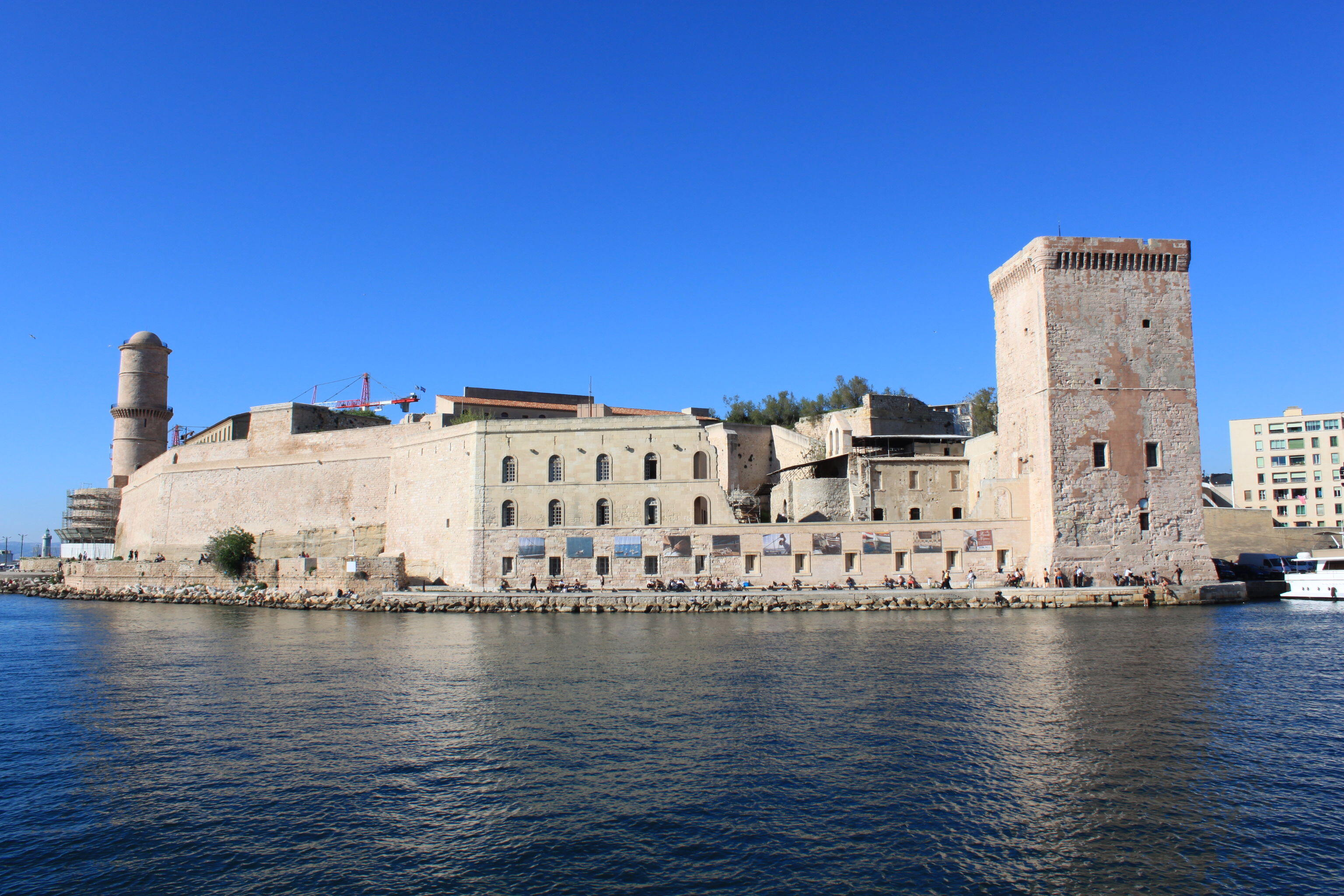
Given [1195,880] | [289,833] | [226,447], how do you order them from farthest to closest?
[226,447] < [289,833] < [1195,880]

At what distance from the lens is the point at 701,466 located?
34.8 meters

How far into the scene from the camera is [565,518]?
34.3m

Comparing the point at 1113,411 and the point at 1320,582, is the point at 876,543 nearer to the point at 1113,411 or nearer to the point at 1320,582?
the point at 1113,411

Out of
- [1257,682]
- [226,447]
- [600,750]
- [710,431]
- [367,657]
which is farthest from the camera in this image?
[226,447]

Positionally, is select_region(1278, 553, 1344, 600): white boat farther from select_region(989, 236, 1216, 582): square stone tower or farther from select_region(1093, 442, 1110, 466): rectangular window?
select_region(1093, 442, 1110, 466): rectangular window

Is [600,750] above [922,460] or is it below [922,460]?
below

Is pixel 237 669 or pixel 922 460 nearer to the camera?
pixel 237 669

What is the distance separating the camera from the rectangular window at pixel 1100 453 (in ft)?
99.9

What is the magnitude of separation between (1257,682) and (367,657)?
17472 millimetres

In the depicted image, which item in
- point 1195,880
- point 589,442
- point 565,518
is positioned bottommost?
point 1195,880

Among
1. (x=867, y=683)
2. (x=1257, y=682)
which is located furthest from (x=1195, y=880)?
(x=1257, y=682)

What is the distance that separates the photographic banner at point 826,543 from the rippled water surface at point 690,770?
10963mm

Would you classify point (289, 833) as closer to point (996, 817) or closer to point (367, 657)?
point (996, 817)

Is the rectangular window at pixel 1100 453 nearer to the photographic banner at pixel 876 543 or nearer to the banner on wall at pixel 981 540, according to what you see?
the banner on wall at pixel 981 540
